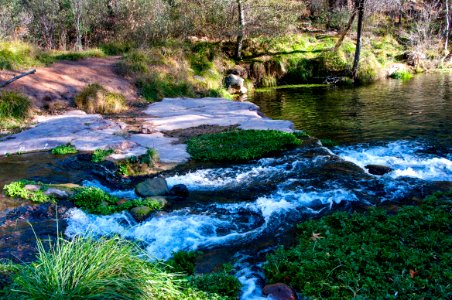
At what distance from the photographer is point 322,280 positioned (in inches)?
199

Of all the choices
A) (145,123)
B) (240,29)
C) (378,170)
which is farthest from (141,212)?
(240,29)

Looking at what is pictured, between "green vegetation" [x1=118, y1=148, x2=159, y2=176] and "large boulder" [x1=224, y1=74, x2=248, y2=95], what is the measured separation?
1522 cm

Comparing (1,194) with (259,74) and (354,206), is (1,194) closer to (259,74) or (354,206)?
(354,206)

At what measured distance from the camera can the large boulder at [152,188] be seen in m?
8.72

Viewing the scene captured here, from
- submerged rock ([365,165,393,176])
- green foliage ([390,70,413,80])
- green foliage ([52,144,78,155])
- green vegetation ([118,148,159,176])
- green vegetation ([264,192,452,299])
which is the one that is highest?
green foliage ([390,70,413,80])

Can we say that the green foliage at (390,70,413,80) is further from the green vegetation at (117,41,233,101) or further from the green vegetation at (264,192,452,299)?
the green vegetation at (264,192,452,299)

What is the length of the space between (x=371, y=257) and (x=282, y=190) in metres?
3.42

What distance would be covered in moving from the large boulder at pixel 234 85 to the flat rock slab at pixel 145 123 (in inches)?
267

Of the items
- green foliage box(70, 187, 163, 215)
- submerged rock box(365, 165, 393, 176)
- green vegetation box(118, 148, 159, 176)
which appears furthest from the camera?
green vegetation box(118, 148, 159, 176)

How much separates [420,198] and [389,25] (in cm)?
3260

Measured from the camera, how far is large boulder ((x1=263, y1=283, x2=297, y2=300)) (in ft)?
16.3

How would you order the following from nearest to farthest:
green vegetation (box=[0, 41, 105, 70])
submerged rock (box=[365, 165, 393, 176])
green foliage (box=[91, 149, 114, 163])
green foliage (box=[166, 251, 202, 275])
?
green foliage (box=[166, 251, 202, 275]) < submerged rock (box=[365, 165, 393, 176]) < green foliage (box=[91, 149, 114, 163]) < green vegetation (box=[0, 41, 105, 70])

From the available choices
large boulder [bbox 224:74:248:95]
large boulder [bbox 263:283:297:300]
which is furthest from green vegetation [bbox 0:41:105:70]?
large boulder [bbox 263:283:297:300]

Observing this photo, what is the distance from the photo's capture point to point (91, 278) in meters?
3.71
